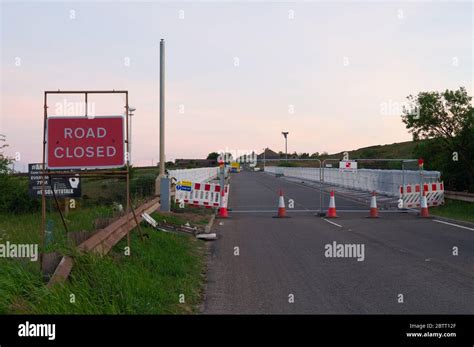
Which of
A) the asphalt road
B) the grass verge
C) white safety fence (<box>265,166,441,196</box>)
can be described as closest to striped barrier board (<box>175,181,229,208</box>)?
the asphalt road

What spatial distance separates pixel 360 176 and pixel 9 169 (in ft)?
71.6

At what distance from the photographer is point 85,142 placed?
29.2ft

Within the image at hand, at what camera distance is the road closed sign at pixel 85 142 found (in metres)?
8.80

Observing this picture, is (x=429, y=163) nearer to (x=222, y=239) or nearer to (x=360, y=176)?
(x=360, y=176)

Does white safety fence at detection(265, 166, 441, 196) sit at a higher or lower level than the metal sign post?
lower

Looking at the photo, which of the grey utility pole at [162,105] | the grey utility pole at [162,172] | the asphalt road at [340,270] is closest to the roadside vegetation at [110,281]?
the asphalt road at [340,270]

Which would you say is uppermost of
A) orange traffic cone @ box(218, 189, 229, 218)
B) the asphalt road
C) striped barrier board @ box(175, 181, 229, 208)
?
striped barrier board @ box(175, 181, 229, 208)

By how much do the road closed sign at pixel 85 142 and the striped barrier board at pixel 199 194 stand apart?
37.6 feet

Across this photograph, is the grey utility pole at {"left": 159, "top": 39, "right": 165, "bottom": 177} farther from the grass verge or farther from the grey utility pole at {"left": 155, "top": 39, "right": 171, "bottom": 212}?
the grass verge

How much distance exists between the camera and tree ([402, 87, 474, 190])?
80.3ft

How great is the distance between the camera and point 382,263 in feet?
34.8

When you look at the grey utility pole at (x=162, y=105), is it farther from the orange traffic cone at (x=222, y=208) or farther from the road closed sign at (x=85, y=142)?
the road closed sign at (x=85, y=142)

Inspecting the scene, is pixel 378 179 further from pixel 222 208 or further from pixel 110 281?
pixel 110 281

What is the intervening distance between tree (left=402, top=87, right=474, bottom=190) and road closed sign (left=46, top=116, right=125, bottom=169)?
1866 cm
